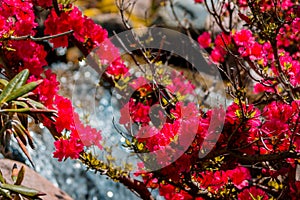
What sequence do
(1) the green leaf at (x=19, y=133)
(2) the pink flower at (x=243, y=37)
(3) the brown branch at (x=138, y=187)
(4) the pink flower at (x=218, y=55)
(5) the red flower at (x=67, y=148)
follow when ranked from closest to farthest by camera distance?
(1) the green leaf at (x=19, y=133) → (5) the red flower at (x=67, y=148) → (3) the brown branch at (x=138, y=187) → (2) the pink flower at (x=243, y=37) → (4) the pink flower at (x=218, y=55)

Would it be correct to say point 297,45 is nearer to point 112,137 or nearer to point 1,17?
point 112,137

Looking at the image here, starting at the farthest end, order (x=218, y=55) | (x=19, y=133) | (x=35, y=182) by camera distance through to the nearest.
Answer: (x=218, y=55)
(x=35, y=182)
(x=19, y=133)

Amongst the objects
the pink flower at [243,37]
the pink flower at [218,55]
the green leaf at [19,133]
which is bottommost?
the green leaf at [19,133]

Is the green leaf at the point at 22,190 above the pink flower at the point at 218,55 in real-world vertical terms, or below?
below

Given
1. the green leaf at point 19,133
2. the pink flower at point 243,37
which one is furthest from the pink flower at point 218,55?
the green leaf at point 19,133

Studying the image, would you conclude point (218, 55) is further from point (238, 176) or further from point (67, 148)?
point (67, 148)

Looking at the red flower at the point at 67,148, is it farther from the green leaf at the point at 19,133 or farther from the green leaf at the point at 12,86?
the green leaf at the point at 12,86

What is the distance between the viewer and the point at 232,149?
195 centimetres

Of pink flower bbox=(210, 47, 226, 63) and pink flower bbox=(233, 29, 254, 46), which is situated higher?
pink flower bbox=(233, 29, 254, 46)

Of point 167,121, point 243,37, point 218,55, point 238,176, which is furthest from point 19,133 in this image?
point 218,55

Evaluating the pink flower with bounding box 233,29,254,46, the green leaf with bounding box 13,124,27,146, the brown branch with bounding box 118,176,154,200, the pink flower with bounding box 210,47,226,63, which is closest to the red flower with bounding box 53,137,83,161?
the green leaf with bounding box 13,124,27,146

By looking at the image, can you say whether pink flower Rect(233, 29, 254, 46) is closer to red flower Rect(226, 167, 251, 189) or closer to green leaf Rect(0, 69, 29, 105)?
red flower Rect(226, 167, 251, 189)

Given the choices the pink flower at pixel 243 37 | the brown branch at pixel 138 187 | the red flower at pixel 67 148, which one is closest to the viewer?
the red flower at pixel 67 148

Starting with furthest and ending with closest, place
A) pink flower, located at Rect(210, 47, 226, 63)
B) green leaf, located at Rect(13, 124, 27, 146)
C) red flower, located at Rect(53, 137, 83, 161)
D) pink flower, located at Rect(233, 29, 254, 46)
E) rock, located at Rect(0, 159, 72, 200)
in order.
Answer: pink flower, located at Rect(210, 47, 226, 63), pink flower, located at Rect(233, 29, 254, 46), rock, located at Rect(0, 159, 72, 200), red flower, located at Rect(53, 137, 83, 161), green leaf, located at Rect(13, 124, 27, 146)
